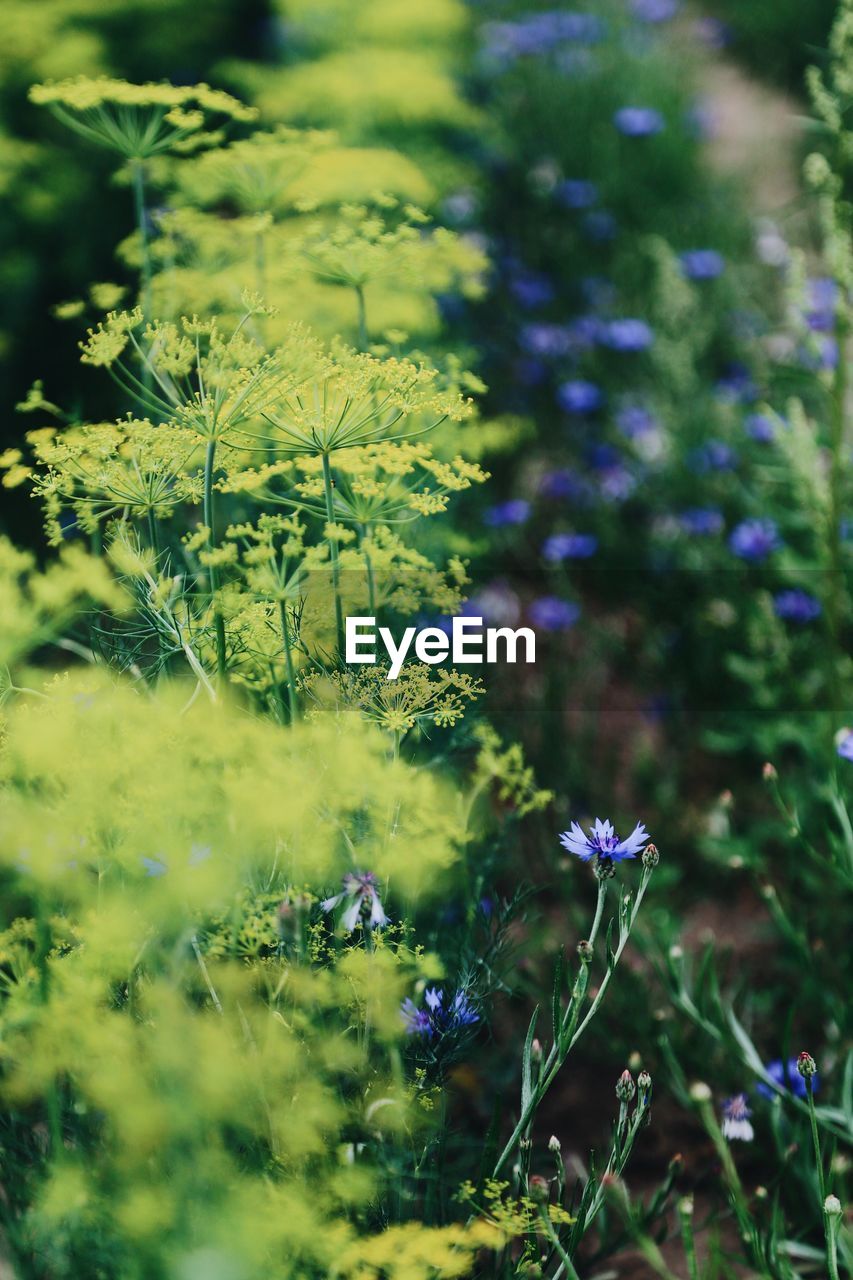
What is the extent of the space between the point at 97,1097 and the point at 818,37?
7.57m

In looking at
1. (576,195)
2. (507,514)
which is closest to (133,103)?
(507,514)

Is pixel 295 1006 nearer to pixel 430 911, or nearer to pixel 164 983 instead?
pixel 164 983

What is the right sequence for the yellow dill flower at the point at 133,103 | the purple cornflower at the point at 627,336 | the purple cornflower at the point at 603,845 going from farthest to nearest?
1. the purple cornflower at the point at 627,336
2. the yellow dill flower at the point at 133,103
3. the purple cornflower at the point at 603,845

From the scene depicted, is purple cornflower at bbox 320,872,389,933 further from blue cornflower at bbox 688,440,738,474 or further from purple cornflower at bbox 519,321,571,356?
purple cornflower at bbox 519,321,571,356

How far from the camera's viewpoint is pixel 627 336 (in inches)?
146

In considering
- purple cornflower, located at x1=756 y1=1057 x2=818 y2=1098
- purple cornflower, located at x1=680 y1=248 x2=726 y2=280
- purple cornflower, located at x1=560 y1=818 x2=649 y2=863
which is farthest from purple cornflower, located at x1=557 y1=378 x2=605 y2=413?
purple cornflower, located at x1=560 y1=818 x2=649 y2=863

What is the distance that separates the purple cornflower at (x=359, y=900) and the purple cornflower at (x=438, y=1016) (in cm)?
13

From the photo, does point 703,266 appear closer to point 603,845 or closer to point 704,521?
point 704,521

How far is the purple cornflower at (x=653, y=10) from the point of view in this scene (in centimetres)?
618

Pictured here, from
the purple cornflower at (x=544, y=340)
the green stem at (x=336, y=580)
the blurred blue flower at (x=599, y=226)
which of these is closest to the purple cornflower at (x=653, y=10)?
the blurred blue flower at (x=599, y=226)

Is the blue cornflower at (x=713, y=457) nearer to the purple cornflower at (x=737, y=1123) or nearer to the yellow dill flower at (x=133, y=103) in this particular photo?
the yellow dill flower at (x=133, y=103)

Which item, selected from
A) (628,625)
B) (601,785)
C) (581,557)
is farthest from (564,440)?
(601,785)

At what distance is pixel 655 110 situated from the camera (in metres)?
5.41

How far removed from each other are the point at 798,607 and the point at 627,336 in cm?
133
